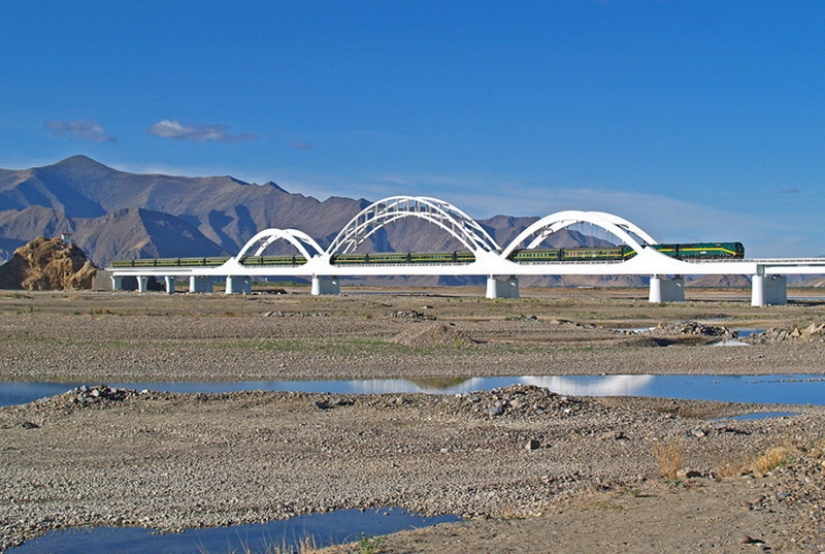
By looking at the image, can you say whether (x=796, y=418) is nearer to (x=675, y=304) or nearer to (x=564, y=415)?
(x=564, y=415)

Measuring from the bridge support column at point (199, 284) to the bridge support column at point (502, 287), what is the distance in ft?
177

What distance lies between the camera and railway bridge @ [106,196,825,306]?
70750 mm

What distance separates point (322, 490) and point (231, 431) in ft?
16.0

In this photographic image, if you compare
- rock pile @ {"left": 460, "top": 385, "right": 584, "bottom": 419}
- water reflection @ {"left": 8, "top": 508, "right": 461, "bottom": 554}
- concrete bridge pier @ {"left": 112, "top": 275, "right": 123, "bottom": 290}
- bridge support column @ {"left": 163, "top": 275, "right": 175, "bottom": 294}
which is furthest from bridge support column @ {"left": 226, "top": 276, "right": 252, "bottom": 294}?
water reflection @ {"left": 8, "top": 508, "right": 461, "bottom": 554}

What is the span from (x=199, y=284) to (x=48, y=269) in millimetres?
22812

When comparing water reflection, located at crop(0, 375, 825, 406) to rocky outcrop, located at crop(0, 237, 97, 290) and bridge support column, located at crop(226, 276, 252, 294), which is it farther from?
rocky outcrop, located at crop(0, 237, 97, 290)

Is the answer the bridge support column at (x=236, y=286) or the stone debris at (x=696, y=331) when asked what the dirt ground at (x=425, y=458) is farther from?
the bridge support column at (x=236, y=286)

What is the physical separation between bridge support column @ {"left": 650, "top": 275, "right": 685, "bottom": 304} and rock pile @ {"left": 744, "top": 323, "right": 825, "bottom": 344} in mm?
35719

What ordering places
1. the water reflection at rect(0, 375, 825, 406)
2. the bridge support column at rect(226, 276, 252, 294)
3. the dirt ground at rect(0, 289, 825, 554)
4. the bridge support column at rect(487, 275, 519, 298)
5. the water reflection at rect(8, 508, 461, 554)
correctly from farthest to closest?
the bridge support column at rect(226, 276, 252, 294) → the bridge support column at rect(487, 275, 519, 298) → the water reflection at rect(0, 375, 825, 406) → the water reflection at rect(8, 508, 461, 554) → the dirt ground at rect(0, 289, 825, 554)

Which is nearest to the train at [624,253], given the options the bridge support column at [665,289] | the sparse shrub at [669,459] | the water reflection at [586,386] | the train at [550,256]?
the train at [550,256]

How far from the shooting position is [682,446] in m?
15.3

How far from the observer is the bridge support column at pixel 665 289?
77.5 m

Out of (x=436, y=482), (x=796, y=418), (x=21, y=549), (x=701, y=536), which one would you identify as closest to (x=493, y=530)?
(x=701, y=536)

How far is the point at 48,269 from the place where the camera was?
133875 millimetres
